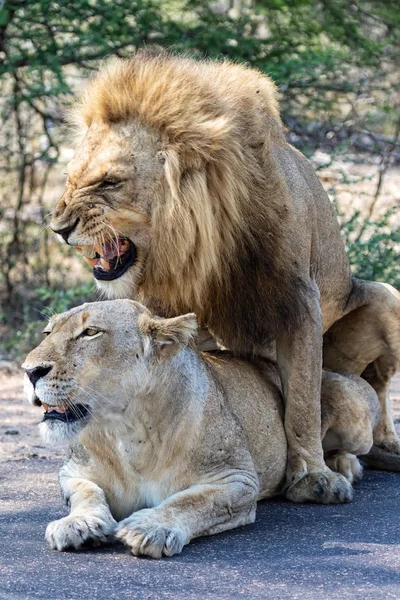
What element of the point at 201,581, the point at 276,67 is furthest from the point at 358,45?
the point at 201,581

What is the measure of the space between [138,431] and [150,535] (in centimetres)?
48

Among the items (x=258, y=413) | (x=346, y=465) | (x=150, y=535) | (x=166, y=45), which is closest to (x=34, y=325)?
(x=166, y=45)

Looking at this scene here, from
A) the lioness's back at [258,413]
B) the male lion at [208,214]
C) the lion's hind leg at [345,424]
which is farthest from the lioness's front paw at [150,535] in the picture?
the lion's hind leg at [345,424]

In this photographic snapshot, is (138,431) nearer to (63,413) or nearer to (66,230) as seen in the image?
(63,413)

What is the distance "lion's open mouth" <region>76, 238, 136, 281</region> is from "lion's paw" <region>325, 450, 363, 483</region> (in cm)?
141

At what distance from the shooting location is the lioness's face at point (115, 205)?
4.29 meters

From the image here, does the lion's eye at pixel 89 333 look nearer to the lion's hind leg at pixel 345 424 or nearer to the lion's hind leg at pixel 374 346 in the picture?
the lion's hind leg at pixel 345 424

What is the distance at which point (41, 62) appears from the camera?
28.2 ft

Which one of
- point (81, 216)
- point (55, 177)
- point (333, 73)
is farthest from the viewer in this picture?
point (55, 177)

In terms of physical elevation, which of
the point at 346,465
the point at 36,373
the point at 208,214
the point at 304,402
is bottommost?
the point at 346,465

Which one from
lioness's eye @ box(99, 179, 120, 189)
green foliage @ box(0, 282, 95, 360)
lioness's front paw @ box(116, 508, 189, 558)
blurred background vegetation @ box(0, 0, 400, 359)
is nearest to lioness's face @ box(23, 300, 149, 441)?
lioness's front paw @ box(116, 508, 189, 558)

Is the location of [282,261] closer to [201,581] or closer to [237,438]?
[237,438]

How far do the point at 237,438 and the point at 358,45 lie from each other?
234 inches

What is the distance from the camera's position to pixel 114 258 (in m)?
4.38
